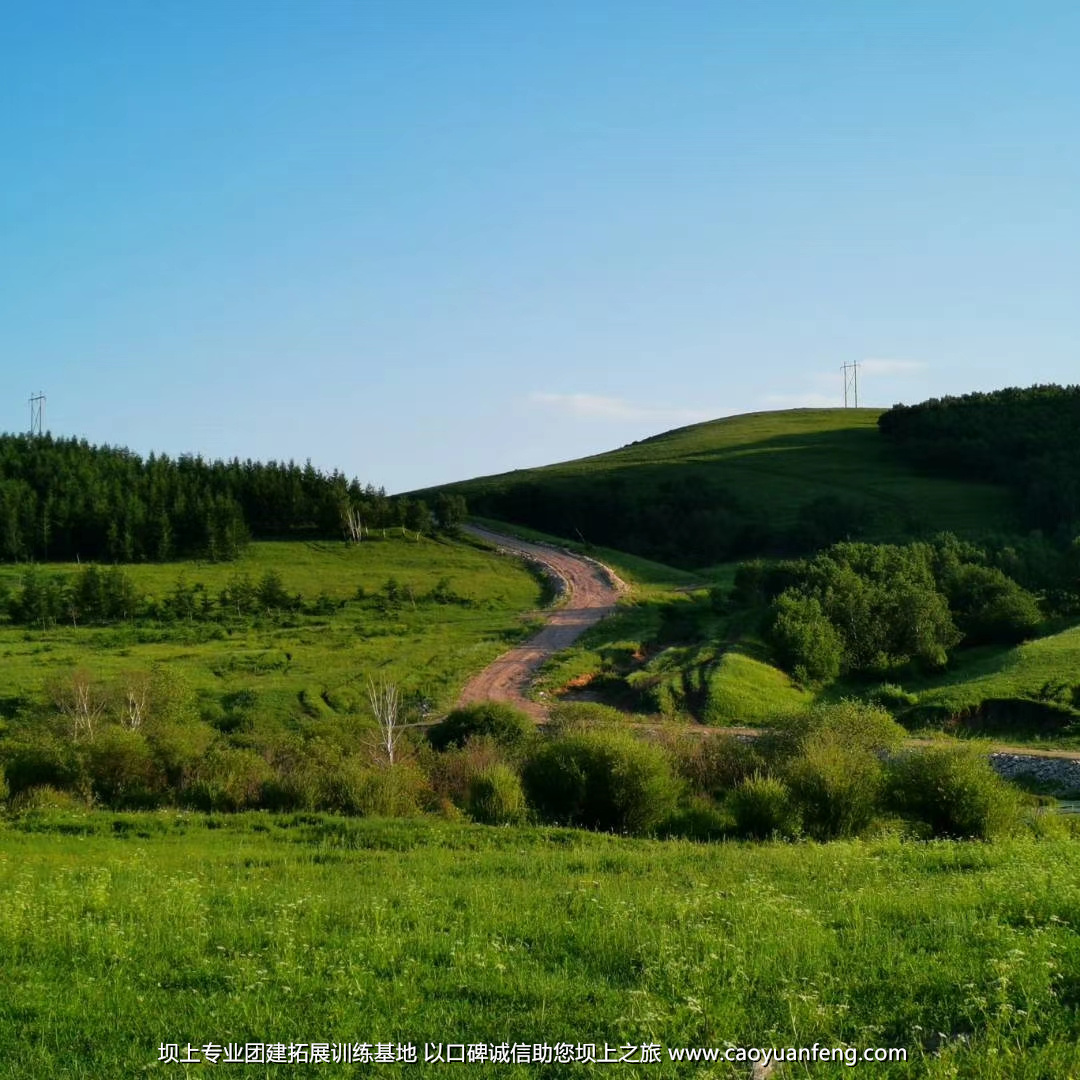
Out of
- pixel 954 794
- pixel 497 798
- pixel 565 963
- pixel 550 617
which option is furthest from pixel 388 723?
pixel 550 617

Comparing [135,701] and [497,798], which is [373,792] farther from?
[135,701]

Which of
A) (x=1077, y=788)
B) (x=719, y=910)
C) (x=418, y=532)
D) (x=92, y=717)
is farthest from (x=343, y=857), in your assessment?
(x=418, y=532)

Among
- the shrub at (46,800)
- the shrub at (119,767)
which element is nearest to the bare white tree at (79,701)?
the shrub at (119,767)

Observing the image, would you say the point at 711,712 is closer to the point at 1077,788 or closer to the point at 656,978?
the point at 1077,788

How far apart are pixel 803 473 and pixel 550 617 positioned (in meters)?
63.6

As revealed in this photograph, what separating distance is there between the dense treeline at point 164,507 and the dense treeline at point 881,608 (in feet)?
129

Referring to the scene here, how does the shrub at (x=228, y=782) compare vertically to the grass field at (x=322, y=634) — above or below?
below

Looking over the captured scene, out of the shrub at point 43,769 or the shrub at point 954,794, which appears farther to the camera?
the shrub at point 43,769

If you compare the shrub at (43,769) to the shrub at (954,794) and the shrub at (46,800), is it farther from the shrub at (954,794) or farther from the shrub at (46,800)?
the shrub at (954,794)

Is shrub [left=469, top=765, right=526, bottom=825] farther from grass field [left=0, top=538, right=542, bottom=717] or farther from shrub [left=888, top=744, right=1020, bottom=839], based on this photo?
grass field [left=0, top=538, right=542, bottom=717]

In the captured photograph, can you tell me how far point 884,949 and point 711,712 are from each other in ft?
111

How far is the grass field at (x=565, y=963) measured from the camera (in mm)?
7531

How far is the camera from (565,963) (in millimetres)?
9492

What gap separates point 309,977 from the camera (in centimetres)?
901
